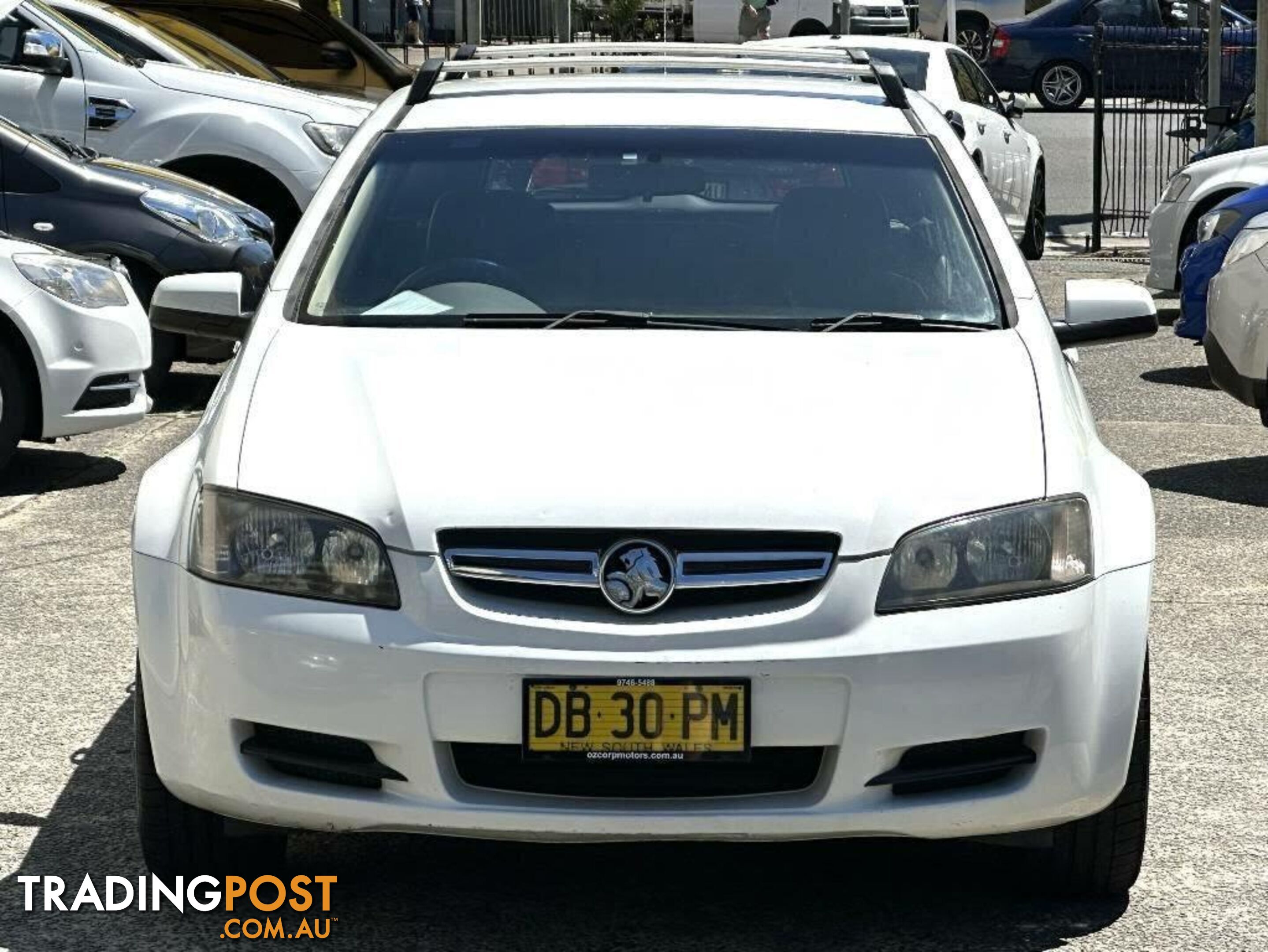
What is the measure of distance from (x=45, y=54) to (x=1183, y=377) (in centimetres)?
656

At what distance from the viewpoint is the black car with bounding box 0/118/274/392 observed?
10820 millimetres

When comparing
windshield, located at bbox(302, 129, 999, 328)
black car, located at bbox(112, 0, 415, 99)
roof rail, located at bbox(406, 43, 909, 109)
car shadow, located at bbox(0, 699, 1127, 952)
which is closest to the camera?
car shadow, located at bbox(0, 699, 1127, 952)

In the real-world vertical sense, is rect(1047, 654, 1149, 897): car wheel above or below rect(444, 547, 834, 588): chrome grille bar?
below

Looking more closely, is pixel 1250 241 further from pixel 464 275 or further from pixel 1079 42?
pixel 1079 42

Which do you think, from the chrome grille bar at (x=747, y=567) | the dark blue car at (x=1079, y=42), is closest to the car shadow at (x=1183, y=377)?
the chrome grille bar at (x=747, y=567)

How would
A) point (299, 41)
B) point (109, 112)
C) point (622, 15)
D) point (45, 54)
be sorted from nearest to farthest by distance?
point (45, 54)
point (109, 112)
point (299, 41)
point (622, 15)

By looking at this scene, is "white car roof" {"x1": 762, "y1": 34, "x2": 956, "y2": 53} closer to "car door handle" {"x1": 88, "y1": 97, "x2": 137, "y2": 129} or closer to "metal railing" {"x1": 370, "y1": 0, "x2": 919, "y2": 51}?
"metal railing" {"x1": 370, "y1": 0, "x2": 919, "y2": 51}

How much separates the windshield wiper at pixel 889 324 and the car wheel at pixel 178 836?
151cm

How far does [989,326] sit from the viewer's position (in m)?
4.82

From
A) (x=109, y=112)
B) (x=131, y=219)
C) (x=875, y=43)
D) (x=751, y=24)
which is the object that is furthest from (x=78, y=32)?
(x=751, y=24)

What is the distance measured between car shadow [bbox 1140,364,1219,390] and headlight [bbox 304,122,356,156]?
4.76m

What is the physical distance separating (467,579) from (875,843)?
1280 millimetres

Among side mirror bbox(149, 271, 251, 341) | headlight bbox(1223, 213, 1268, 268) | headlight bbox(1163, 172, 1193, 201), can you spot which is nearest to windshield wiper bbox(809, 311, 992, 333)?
side mirror bbox(149, 271, 251, 341)

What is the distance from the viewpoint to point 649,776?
397cm
